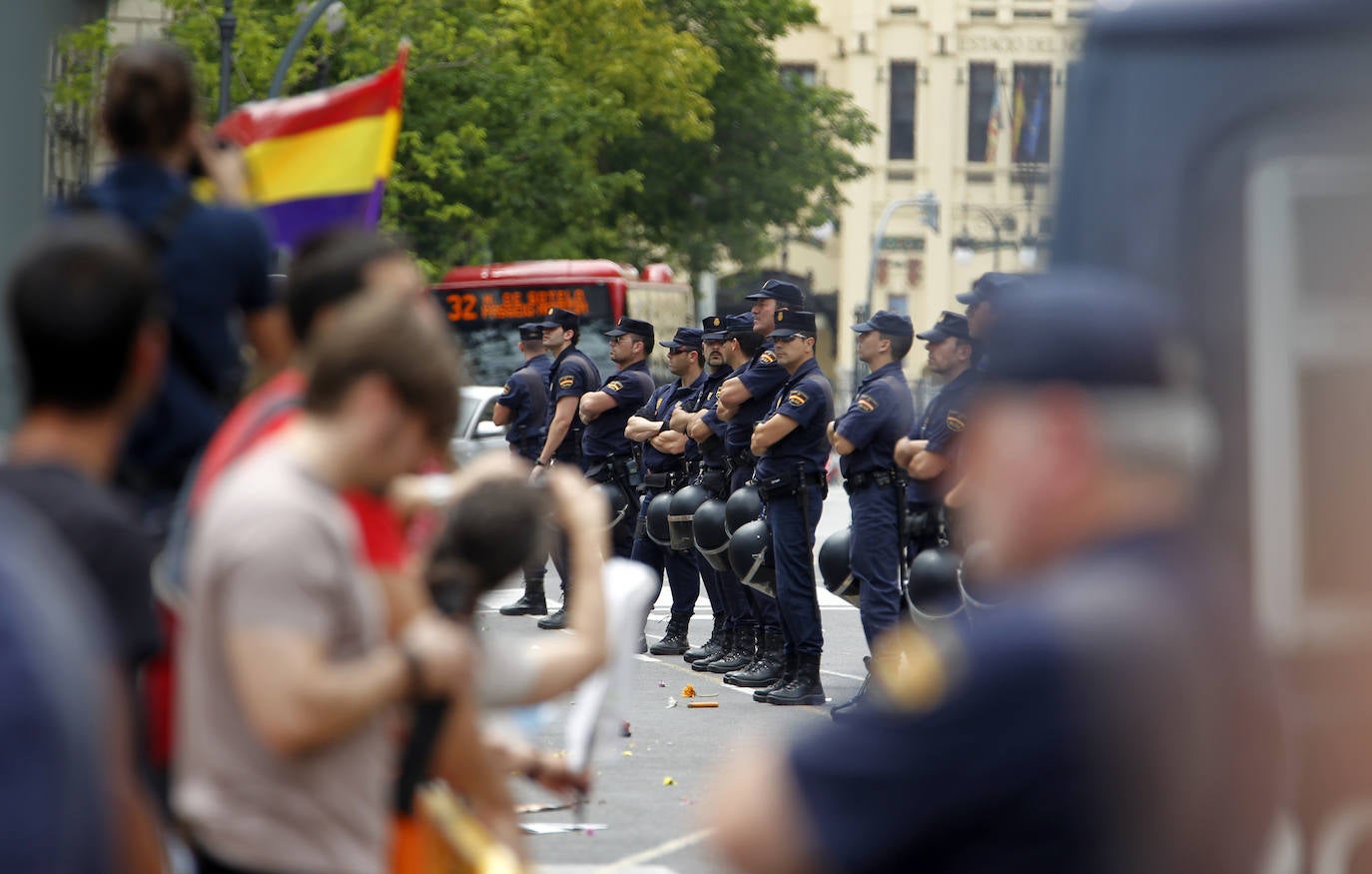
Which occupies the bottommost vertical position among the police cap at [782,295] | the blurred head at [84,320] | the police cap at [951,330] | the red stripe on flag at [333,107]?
the police cap at [782,295]

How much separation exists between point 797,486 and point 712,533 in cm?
123

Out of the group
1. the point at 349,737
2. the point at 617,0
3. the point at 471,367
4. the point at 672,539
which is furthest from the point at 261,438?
the point at 617,0

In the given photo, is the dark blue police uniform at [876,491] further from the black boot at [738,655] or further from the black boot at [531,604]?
the black boot at [531,604]

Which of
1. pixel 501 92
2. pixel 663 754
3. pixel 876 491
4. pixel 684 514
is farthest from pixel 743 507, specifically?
pixel 501 92

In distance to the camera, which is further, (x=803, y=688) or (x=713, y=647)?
(x=713, y=647)

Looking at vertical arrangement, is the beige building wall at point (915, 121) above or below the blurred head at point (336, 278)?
below

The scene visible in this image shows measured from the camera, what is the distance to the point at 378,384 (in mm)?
3105

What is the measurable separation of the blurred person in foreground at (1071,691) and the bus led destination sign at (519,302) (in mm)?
25586

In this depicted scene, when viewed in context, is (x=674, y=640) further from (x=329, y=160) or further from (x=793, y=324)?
(x=329, y=160)

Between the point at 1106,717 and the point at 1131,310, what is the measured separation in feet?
1.45

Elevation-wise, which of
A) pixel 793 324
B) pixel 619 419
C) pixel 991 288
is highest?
pixel 991 288

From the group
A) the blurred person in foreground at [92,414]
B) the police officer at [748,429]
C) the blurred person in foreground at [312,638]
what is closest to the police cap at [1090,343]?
the blurred person in foreground at [92,414]

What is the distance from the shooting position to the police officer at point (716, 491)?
12133 mm

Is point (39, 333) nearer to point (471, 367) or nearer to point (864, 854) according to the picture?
point (864, 854)
